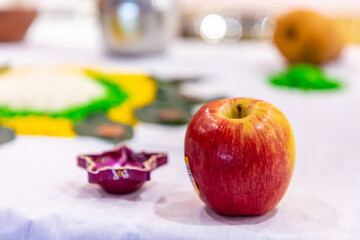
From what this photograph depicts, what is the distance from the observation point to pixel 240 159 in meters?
0.43

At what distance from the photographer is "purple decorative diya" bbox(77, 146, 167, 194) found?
478 millimetres

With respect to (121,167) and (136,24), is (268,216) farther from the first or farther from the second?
(136,24)

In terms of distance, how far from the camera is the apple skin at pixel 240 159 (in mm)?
430

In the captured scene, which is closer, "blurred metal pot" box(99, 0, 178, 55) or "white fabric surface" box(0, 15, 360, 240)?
"white fabric surface" box(0, 15, 360, 240)

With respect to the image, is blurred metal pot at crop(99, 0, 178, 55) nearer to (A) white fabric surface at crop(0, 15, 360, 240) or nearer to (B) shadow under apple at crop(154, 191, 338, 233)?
(A) white fabric surface at crop(0, 15, 360, 240)

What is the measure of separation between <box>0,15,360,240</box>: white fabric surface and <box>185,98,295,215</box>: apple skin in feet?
0.06

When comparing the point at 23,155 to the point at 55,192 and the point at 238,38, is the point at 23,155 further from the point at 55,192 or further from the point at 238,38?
the point at 238,38

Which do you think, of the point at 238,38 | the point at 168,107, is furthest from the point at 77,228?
the point at 238,38

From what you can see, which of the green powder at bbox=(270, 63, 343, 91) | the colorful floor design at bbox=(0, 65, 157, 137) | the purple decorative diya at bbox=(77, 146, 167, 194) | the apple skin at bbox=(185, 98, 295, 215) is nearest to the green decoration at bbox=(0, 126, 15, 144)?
the colorful floor design at bbox=(0, 65, 157, 137)

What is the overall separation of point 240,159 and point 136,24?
81cm

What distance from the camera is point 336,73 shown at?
114 cm

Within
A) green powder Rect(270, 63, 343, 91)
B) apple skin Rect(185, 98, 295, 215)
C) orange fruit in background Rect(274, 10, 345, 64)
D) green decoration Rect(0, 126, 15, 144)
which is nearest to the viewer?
apple skin Rect(185, 98, 295, 215)

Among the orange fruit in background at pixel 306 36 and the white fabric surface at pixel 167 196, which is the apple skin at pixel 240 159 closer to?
the white fabric surface at pixel 167 196

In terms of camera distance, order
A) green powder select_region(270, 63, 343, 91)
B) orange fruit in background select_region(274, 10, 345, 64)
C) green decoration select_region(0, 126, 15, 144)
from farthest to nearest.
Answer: orange fruit in background select_region(274, 10, 345, 64)
green powder select_region(270, 63, 343, 91)
green decoration select_region(0, 126, 15, 144)
